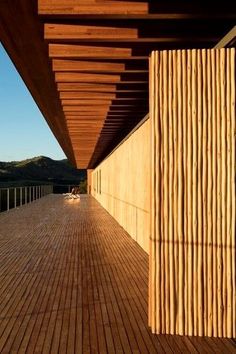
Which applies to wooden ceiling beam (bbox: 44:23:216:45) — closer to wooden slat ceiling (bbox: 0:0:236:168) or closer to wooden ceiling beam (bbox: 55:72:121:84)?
wooden slat ceiling (bbox: 0:0:236:168)

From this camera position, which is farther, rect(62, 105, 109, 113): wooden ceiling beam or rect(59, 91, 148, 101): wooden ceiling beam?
rect(62, 105, 109, 113): wooden ceiling beam

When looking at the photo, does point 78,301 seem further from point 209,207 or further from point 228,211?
point 228,211

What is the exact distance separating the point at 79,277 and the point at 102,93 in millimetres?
2657

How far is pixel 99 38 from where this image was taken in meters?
3.61

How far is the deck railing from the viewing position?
17.3 metres

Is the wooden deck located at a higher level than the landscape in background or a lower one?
lower

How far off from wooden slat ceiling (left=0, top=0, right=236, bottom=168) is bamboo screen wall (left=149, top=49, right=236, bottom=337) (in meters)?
0.27

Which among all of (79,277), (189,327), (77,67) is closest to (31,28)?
(77,67)

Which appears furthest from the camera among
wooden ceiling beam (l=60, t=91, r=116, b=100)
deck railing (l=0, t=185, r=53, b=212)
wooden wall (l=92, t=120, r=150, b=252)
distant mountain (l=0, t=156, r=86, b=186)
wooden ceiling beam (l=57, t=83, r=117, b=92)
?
distant mountain (l=0, t=156, r=86, b=186)

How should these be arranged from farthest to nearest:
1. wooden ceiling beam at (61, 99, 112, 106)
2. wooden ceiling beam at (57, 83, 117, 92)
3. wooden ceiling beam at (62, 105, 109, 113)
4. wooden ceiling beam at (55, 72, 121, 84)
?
1. wooden ceiling beam at (62, 105, 109, 113)
2. wooden ceiling beam at (61, 99, 112, 106)
3. wooden ceiling beam at (57, 83, 117, 92)
4. wooden ceiling beam at (55, 72, 121, 84)

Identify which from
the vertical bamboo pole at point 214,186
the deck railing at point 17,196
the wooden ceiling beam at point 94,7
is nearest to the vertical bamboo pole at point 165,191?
the vertical bamboo pole at point 214,186

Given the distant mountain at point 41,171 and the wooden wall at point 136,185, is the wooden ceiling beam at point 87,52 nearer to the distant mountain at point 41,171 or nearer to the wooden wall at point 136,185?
the wooden wall at point 136,185

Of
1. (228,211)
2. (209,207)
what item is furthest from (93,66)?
(228,211)

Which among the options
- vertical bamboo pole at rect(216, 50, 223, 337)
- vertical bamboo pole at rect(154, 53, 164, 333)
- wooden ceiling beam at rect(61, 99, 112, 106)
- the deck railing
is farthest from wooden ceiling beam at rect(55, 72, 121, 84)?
the deck railing
